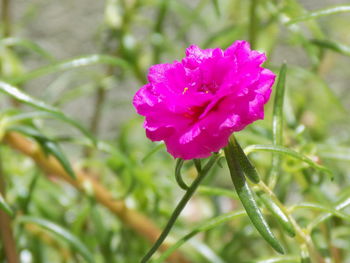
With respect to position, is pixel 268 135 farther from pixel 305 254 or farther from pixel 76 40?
pixel 76 40

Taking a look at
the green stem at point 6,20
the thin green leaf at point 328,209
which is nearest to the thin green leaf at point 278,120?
the thin green leaf at point 328,209

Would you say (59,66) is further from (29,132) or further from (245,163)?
(245,163)

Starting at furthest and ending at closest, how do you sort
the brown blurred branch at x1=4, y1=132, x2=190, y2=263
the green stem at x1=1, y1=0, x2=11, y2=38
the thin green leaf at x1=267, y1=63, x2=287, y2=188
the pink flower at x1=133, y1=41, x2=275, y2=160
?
the green stem at x1=1, y1=0, x2=11, y2=38, the brown blurred branch at x1=4, y1=132, x2=190, y2=263, the thin green leaf at x1=267, y1=63, x2=287, y2=188, the pink flower at x1=133, y1=41, x2=275, y2=160

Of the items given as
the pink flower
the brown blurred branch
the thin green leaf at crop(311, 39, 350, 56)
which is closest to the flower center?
the pink flower

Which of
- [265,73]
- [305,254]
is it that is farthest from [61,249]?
[265,73]

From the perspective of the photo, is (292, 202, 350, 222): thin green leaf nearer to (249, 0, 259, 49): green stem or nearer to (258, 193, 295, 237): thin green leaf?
(258, 193, 295, 237): thin green leaf

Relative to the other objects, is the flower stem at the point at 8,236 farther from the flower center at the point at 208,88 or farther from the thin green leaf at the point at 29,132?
the flower center at the point at 208,88
